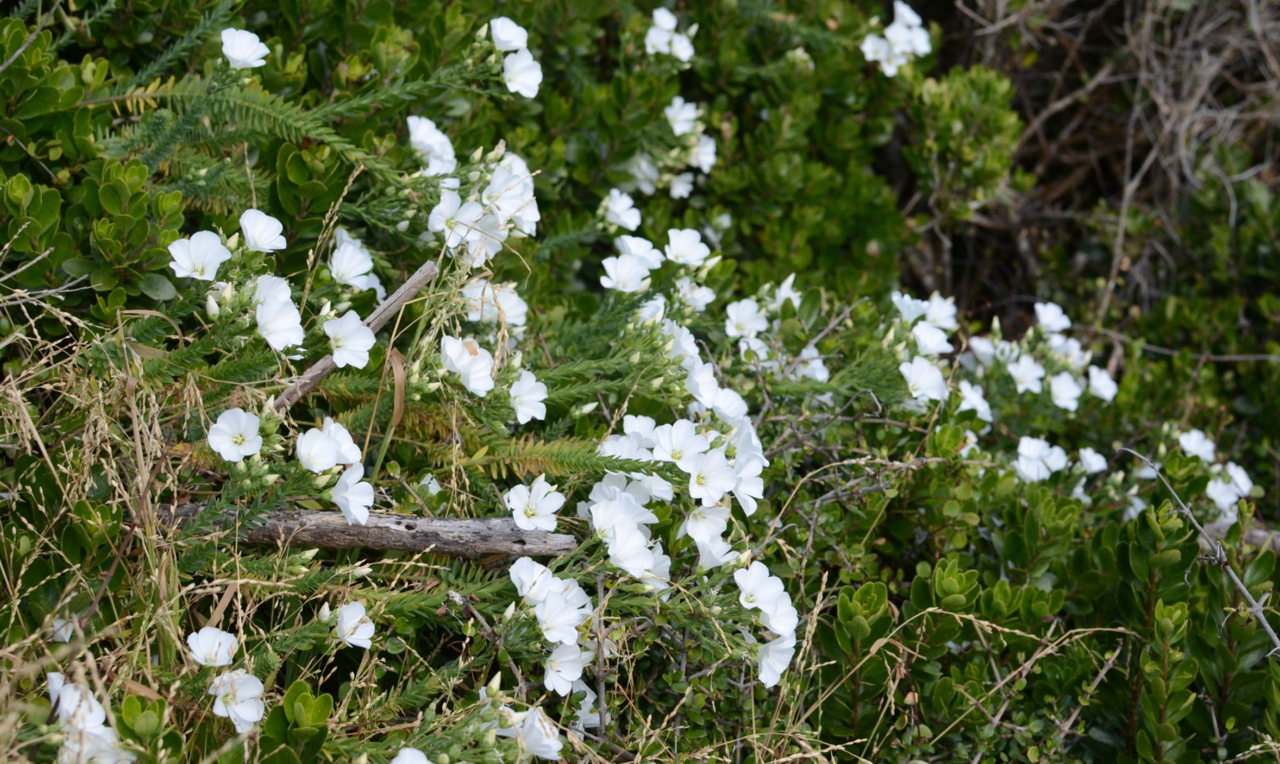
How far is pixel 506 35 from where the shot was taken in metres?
2.26

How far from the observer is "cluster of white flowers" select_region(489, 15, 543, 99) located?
2266 millimetres

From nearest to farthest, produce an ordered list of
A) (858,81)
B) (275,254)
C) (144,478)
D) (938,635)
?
(144,478) → (938,635) → (275,254) → (858,81)

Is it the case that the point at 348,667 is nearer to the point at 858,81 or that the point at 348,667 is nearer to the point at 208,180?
the point at 208,180

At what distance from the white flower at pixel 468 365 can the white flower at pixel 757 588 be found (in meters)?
0.58

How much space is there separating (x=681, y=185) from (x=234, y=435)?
1.85 m

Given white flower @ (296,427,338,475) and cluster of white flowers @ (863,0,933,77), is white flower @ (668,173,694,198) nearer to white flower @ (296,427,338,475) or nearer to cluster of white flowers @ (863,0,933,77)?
cluster of white flowers @ (863,0,933,77)

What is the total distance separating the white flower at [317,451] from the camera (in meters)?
1.60

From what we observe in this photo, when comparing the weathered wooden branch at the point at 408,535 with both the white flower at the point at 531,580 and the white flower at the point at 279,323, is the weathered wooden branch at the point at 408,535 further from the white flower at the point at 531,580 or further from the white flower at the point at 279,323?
the white flower at the point at 279,323

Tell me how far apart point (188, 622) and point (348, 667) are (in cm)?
30

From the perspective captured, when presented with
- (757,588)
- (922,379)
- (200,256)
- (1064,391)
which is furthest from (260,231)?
(1064,391)

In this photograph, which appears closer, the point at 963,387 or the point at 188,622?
the point at 188,622

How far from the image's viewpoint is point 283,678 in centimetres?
186

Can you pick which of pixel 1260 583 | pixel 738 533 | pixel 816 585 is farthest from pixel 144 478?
pixel 1260 583

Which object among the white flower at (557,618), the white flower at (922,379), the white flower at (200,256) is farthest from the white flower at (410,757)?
the white flower at (922,379)
